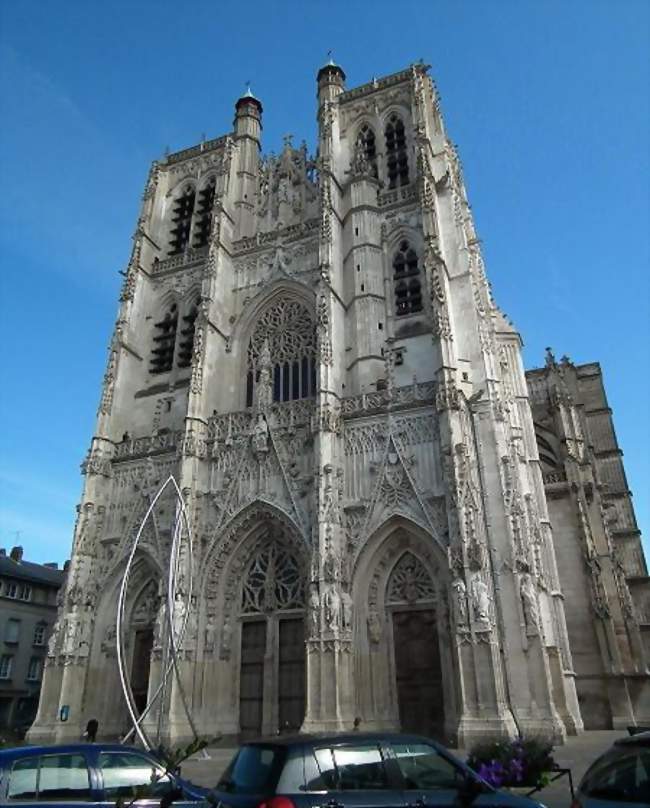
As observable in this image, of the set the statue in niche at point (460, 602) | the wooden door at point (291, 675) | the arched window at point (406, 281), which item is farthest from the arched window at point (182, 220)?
the statue in niche at point (460, 602)

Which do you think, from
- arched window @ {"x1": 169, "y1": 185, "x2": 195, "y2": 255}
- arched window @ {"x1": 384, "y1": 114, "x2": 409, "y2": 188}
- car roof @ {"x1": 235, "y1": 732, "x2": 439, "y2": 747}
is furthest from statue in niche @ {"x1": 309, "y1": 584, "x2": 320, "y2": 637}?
arched window @ {"x1": 169, "y1": 185, "x2": 195, "y2": 255}

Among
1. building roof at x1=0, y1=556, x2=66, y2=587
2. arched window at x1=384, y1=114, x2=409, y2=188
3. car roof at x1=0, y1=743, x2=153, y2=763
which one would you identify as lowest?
car roof at x1=0, y1=743, x2=153, y2=763

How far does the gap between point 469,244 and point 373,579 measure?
13911 millimetres

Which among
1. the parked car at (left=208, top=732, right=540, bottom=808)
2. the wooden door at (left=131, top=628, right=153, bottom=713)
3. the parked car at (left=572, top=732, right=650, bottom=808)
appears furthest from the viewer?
the wooden door at (left=131, top=628, right=153, bottom=713)

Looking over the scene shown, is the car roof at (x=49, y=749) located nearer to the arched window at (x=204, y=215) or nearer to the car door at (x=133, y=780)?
the car door at (x=133, y=780)

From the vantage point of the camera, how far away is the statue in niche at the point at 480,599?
15.6 m

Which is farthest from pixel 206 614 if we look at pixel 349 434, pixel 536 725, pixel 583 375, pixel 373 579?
pixel 583 375

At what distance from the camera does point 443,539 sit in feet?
57.3

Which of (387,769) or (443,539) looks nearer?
(387,769)

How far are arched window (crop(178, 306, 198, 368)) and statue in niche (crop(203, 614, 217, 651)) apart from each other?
10.9m

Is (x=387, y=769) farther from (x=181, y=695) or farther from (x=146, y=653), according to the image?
(x=146, y=653)

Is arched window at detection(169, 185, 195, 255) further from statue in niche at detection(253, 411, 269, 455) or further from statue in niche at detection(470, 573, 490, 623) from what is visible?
statue in niche at detection(470, 573, 490, 623)

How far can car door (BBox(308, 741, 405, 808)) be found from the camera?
4677mm

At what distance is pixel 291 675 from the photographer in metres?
18.9
